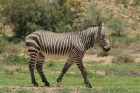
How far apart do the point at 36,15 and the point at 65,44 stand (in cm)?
2015

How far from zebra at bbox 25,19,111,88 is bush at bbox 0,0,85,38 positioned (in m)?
19.2

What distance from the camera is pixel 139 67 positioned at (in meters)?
21.1

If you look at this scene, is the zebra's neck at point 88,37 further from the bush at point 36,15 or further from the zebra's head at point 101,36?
the bush at point 36,15

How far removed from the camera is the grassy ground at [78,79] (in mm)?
12164

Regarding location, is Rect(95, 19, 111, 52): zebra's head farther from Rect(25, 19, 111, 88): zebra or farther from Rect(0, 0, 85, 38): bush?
Rect(0, 0, 85, 38): bush

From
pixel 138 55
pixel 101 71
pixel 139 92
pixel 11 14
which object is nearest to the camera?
pixel 139 92

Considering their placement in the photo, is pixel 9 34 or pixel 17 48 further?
pixel 9 34

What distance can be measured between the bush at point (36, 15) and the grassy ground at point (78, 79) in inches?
447

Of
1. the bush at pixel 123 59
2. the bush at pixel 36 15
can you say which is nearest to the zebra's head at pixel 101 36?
the bush at pixel 123 59

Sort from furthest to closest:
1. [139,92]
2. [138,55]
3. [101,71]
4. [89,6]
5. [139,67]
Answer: [89,6] < [138,55] < [139,67] < [101,71] < [139,92]

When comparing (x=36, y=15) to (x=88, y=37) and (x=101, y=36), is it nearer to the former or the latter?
(x=88, y=37)

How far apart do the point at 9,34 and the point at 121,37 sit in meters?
9.89

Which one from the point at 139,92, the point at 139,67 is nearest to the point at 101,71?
the point at 139,67

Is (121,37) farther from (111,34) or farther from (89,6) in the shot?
(89,6)
